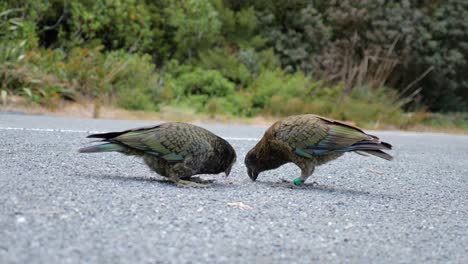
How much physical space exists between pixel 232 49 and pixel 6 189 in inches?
715

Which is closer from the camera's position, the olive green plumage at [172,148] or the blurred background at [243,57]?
the olive green plumage at [172,148]

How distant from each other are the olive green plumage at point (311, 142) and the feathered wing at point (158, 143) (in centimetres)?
66

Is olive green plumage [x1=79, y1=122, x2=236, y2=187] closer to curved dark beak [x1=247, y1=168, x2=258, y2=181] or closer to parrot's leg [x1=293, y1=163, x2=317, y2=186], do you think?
curved dark beak [x1=247, y1=168, x2=258, y2=181]

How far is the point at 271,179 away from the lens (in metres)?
5.64

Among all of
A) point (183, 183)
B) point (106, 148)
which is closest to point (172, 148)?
point (183, 183)

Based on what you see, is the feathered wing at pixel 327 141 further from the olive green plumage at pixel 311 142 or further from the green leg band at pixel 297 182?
the green leg band at pixel 297 182

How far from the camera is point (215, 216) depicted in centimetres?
364

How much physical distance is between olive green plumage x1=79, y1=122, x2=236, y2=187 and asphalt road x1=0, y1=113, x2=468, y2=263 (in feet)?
0.54

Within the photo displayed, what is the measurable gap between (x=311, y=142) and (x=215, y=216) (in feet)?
5.00

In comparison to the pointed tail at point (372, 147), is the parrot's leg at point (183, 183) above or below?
below

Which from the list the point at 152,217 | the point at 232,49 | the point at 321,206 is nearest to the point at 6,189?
the point at 152,217

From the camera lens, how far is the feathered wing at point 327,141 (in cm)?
488

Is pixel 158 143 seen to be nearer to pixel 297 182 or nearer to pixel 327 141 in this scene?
pixel 297 182

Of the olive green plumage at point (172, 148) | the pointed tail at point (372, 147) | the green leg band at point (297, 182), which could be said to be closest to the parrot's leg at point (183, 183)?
the olive green plumage at point (172, 148)
